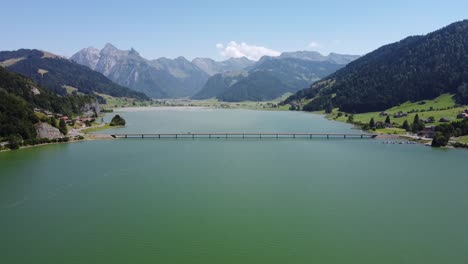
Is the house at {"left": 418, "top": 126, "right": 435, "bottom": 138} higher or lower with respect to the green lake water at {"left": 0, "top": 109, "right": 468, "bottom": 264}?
higher

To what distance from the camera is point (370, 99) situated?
636ft

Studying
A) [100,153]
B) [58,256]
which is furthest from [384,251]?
[100,153]

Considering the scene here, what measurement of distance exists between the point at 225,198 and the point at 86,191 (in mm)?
19441

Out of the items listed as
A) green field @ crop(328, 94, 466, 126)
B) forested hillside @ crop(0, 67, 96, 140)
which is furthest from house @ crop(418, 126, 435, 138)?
forested hillside @ crop(0, 67, 96, 140)

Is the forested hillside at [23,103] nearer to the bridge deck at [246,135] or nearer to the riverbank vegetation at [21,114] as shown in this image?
the riverbank vegetation at [21,114]

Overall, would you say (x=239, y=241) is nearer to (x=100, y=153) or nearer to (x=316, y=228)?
(x=316, y=228)

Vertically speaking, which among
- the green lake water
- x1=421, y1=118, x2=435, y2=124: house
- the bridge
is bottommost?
the green lake water

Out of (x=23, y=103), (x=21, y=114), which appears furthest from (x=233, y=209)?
(x=23, y=103)

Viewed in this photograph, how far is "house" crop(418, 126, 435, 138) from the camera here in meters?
104

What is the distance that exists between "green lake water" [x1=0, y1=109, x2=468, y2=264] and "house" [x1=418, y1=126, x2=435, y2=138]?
79.3 ft

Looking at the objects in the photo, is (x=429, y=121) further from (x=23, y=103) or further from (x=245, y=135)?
(x=23, y=103)

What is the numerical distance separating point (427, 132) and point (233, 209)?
81.0m

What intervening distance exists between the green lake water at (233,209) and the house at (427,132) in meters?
24.2

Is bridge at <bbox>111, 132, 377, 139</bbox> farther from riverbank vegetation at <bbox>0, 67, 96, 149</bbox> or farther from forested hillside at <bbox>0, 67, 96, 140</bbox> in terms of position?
forested hillside at <bbox>0, 67, 96, 140</bbox>
